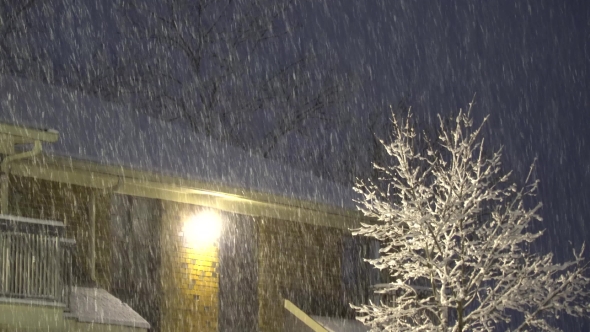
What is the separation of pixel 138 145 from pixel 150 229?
1507mm

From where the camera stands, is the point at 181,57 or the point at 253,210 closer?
the point at 253,210

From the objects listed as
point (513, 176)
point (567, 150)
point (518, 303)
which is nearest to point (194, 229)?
point (518, 303)

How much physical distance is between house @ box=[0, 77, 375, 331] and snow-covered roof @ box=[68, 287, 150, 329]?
3 centimetres

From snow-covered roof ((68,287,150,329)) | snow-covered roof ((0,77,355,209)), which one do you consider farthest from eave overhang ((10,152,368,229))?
snow-covered roof ((68,287,150,329))

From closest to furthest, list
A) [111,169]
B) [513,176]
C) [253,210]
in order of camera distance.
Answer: [111,169] < [253,210] < [513,176]

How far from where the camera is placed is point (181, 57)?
30672 millimetres

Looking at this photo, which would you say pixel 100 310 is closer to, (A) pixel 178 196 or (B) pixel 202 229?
(A) pixel 178 196

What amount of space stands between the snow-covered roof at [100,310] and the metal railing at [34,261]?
45 cm

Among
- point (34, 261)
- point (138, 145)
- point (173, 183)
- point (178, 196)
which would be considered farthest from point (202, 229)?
point (34, 261)

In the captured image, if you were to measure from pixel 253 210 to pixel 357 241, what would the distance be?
11.8ft

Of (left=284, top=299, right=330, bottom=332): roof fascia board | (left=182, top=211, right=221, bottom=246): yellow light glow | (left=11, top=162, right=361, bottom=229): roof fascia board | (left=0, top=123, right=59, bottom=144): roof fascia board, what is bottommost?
(left=284, top=299, right=330, bottom=332): roof fascia board

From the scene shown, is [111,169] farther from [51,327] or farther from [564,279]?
[564,279]

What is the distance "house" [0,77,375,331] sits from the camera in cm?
1395

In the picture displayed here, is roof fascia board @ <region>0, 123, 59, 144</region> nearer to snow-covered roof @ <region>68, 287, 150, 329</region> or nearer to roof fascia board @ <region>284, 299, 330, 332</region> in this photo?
snow-covered roof @ <region>68, 287, 150, 329</region>
